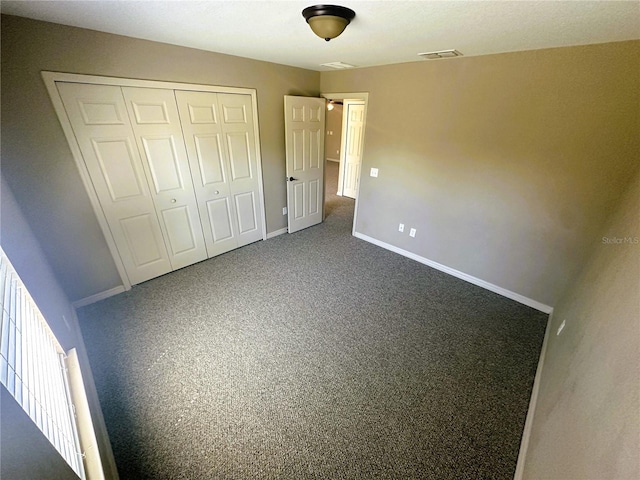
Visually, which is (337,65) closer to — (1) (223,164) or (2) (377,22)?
(2) (377,22)

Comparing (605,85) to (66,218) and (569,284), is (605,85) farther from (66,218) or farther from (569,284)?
(66,218)

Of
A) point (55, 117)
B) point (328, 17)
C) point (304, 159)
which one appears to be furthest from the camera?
point (304, 159)

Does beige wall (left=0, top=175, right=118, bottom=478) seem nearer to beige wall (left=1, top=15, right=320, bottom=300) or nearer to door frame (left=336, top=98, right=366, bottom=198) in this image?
beige wall (left=1, top=15, right=320, bottom=300)

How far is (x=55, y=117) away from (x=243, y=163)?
1.71 m

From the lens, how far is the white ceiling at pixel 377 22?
1422 mm

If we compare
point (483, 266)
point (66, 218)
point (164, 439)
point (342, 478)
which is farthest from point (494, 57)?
point (66, 218)

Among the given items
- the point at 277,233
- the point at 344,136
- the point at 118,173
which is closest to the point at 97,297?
the point at 118,173

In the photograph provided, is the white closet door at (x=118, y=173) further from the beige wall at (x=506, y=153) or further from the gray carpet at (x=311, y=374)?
the beige wall at (x=506, y=153)

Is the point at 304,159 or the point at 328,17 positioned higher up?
the point at 328,17

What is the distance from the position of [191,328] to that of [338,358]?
1.34 metres

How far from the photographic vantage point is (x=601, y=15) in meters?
1.44

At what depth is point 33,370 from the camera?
0.95 meters

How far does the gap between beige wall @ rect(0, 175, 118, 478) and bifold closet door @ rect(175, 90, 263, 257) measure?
1.55 m

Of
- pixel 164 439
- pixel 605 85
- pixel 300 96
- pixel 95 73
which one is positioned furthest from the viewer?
pixel 300 96
